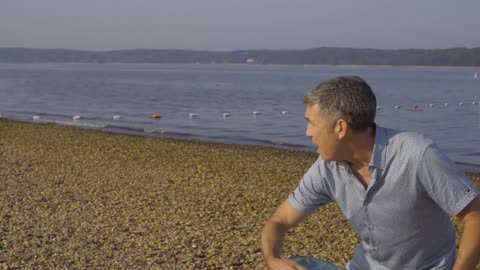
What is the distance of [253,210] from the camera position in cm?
872

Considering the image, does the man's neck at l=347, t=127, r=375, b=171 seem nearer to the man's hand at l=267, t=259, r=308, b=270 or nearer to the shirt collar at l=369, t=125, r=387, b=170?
the shirt collar at l=369, t=125, r=387, b=170

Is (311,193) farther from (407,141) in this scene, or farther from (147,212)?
(147,212)

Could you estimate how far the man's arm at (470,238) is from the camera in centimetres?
271

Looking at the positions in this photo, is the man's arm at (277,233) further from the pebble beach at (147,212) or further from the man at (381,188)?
the pebble beach at (147,212)

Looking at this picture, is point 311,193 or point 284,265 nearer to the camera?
point 284,265

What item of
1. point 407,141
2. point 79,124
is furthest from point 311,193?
point 79,124

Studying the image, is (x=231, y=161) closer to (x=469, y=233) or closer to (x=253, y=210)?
(x=253, y=210)

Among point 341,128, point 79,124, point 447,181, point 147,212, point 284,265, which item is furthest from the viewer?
point 79,124

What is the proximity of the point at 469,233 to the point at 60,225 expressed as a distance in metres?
5.62

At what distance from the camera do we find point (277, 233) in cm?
320

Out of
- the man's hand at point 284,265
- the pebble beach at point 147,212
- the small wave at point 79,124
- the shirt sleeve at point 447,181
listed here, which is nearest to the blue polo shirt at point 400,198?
the shirt sleeve at point 447,181

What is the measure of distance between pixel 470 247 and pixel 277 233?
2.72ft

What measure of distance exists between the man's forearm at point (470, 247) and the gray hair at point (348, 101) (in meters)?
0.52

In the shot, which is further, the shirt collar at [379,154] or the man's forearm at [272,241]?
the man's forearm at [272,241]
